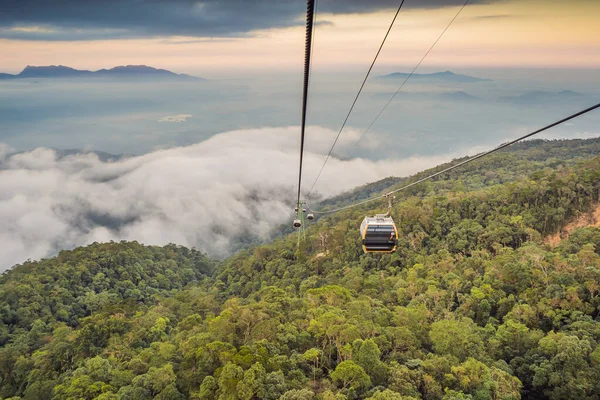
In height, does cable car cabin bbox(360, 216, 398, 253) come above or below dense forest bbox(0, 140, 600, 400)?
above

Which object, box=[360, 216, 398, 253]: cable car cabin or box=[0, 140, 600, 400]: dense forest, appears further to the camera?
box=[0, 140, 600, 400]: dense forest

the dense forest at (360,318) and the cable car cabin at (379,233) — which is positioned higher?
the cable car cabin at (379,233)

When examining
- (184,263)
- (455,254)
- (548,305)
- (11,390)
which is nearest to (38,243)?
(184,263)

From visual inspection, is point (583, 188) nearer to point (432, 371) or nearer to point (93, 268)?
point (432, 371)

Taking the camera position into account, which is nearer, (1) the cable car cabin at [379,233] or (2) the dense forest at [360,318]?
(1) the cable car cabin at [379,233]

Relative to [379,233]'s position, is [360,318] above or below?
below
